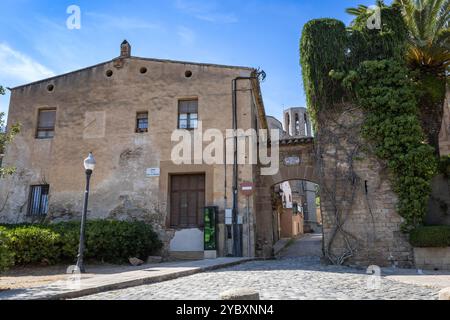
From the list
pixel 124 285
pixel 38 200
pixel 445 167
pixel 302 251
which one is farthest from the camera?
pixel 302 251

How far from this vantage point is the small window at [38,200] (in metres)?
13.0

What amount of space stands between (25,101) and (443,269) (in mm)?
15519

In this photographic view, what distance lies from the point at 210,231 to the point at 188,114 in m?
4.34

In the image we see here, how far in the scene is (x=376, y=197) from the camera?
10.4 m

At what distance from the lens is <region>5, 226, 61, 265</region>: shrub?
947 cm

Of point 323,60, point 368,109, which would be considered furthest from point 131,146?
point 368,109

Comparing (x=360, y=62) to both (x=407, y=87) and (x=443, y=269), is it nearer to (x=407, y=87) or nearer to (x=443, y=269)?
(x=407, y=87)

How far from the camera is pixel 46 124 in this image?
14062 mm

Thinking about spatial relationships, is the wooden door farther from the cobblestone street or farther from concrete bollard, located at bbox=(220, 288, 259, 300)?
concrete bollard, located at bbox=(220, 288, 259, 300)

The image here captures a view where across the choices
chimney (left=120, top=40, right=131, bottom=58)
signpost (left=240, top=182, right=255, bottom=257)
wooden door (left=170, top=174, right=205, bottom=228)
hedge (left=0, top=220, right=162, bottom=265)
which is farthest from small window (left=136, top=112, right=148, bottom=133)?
signpost (left=240, top=182, right=255, bottom=257)

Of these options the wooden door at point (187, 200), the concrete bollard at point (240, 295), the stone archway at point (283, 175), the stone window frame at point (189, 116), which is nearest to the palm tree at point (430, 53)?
the stone archway at point (283, 175)

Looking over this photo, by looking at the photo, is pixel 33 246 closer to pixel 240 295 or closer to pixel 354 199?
pixel 240 295

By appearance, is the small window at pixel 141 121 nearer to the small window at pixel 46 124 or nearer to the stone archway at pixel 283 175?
the small window at pixel 46 124
